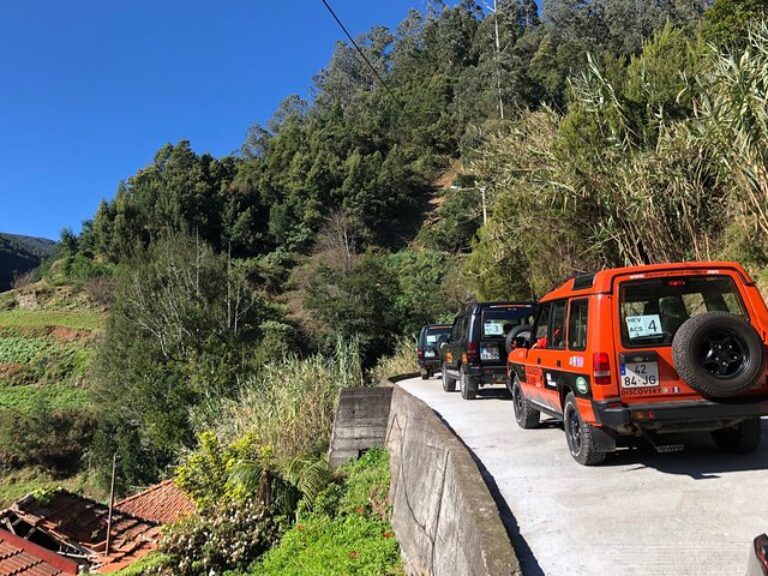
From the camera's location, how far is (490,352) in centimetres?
1200

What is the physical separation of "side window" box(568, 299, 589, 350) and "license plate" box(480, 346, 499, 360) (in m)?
5.61

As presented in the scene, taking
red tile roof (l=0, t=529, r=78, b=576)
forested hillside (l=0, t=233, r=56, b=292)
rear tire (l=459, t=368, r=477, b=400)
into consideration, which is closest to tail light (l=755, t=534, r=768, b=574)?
rear tire (l=459, t=368, r=477, b=400)

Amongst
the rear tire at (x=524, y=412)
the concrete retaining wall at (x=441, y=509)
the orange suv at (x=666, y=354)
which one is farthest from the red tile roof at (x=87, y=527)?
the orange suv at (x=666, y=354)

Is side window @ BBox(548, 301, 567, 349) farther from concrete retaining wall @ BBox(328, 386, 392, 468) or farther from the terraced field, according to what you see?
the terraced field

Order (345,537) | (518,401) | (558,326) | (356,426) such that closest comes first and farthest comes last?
1. (558,326)
2. (345,537)
3. (518,401)
4. (356,426)

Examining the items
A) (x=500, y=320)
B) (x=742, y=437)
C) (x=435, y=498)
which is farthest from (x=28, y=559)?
(x=742, y=437)

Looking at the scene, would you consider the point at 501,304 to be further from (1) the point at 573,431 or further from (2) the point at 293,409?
(1) the point at 573,431

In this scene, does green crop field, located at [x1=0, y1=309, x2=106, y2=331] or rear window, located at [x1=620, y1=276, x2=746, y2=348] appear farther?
green crop field, located at [x1=0, y1=309, x2=106, y2=331]

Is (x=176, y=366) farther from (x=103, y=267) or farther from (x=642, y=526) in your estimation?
(x=103, y=267)

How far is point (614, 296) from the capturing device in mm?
5645

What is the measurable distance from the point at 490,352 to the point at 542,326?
4244mm

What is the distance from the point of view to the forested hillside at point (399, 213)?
40.5 ft

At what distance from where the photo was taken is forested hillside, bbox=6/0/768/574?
1235cm

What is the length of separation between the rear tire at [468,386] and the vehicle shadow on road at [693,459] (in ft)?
17.0
